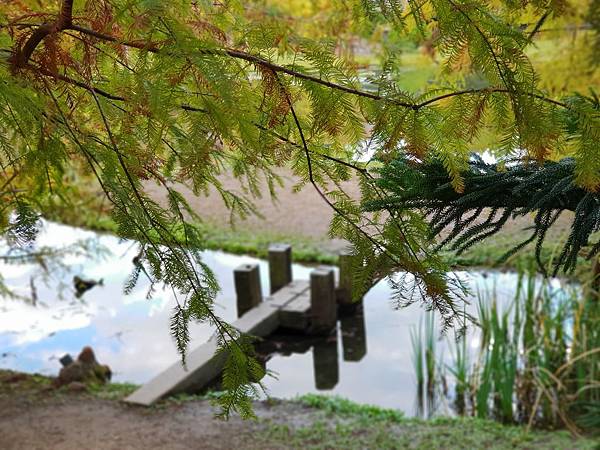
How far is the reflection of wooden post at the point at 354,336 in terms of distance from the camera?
539cm

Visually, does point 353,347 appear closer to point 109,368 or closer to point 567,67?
point 109,368

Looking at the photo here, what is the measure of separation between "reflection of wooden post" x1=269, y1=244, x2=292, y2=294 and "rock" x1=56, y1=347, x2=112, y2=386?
65.7 inches

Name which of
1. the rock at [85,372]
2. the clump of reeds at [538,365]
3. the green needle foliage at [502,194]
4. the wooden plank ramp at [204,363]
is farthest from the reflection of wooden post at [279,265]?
the green needle foliage at [502,194]

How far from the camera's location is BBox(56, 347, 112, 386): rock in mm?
4707

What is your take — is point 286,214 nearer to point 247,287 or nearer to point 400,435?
point 247,287

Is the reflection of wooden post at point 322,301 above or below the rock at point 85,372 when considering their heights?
above

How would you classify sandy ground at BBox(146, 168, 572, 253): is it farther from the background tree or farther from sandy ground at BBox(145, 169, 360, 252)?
the background tree

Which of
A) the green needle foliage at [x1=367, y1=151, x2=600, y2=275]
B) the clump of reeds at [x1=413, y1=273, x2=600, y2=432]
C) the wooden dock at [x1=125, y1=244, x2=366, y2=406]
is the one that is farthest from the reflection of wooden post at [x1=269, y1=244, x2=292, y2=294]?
the green needle foliage at [x1=367, y1=151, x2=600, y2=275]

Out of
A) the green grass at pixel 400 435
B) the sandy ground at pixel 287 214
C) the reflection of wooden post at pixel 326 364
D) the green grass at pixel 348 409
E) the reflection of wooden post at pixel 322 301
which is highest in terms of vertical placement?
the sandy ground at pixel 287 214

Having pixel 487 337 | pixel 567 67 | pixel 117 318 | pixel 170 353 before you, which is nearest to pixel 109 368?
pixel 170 353

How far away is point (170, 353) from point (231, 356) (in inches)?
178

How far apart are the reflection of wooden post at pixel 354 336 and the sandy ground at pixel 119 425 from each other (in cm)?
113

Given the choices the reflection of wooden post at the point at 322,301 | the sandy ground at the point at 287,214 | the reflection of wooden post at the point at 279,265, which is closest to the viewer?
the reflection of wooden post at the point at 322,301

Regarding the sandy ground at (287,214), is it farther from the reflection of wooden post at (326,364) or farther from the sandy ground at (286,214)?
the reflection of wooden post at (326,364)
